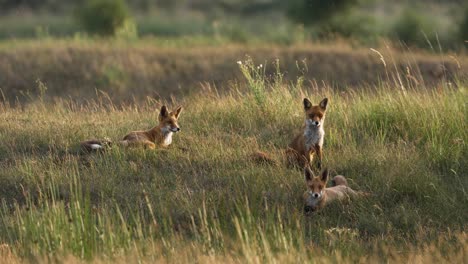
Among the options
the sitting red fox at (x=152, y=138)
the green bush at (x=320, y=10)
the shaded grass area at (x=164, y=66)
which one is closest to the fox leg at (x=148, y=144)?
the sitting red fox at (x=152, y=138)

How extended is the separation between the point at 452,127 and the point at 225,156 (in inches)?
122

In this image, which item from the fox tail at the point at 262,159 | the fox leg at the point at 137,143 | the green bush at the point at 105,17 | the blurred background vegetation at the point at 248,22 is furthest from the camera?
the green bush at the point at 105,17

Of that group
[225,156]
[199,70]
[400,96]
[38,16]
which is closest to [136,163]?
[225,156]

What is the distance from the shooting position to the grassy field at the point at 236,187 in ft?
23.9

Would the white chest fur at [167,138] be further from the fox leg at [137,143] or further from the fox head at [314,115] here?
the fox head at [314,115]

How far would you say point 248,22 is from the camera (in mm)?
42375

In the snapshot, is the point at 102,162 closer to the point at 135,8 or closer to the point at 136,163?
the point at 136,163

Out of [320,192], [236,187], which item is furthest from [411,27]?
[320,192]

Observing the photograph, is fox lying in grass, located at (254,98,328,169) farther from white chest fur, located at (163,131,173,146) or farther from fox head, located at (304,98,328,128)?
white chest fur, located at (163,131,173,146)

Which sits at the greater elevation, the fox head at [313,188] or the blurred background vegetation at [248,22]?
the fox head at [313,188]

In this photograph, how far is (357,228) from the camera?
8.43 metres

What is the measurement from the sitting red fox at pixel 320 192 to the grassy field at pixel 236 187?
0.38 ft

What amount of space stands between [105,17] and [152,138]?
18.9 metres

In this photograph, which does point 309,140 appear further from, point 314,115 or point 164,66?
point 164,66
